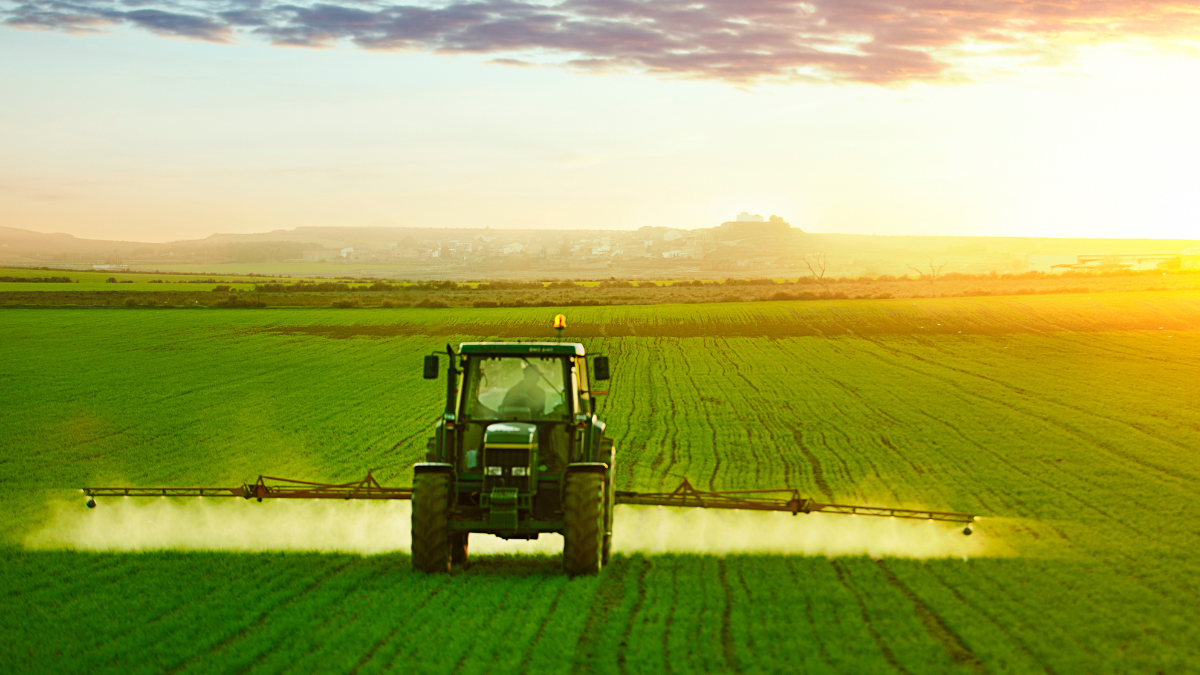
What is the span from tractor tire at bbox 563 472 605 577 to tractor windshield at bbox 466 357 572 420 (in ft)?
3.26

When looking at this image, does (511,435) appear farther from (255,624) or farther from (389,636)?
(255,624)

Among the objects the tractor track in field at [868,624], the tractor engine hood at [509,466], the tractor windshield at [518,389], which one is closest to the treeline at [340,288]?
the tractor windshield at [518,389]

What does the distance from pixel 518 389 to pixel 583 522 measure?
5.84 feet

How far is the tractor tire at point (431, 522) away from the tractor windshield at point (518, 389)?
1072mm

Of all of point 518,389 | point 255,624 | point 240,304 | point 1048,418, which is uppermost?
point 518,389

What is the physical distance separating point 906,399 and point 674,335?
2253 cm

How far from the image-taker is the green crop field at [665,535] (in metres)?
7.62

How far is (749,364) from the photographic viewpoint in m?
36.3

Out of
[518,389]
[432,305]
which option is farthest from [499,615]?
[432,305]

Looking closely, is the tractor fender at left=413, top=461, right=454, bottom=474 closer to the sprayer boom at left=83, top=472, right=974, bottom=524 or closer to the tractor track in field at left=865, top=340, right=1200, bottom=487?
the sprayer boom at left=83, top=472, right=974, bottom=524

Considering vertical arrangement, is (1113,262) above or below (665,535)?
above

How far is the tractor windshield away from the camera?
10031mm

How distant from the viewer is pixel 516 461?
30.9 ft

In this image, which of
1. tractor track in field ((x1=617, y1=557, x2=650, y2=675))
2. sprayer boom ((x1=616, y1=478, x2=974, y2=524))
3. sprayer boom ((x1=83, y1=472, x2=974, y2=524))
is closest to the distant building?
sprayer boom ((x1=616, y1=478, x2=974, y2=524))
